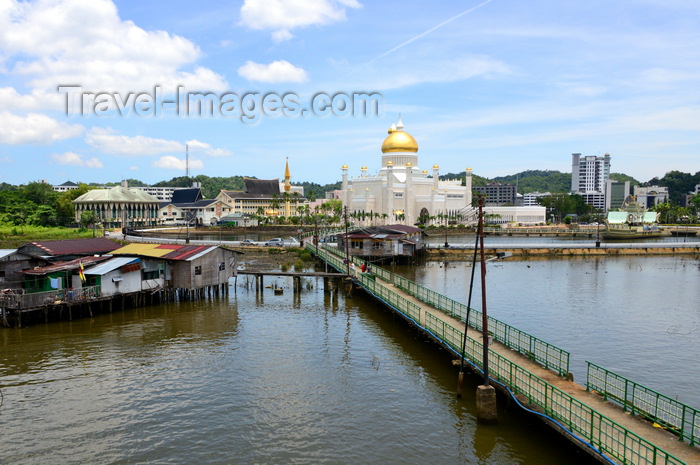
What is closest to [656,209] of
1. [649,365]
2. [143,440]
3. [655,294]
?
[655,294]

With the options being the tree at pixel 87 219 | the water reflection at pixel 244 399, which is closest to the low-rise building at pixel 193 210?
the tree at pixel 87 219

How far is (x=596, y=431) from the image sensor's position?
15219 mm

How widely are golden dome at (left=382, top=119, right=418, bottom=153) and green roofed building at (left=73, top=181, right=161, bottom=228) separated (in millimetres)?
61712

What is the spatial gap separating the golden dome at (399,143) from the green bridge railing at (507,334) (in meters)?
78.8

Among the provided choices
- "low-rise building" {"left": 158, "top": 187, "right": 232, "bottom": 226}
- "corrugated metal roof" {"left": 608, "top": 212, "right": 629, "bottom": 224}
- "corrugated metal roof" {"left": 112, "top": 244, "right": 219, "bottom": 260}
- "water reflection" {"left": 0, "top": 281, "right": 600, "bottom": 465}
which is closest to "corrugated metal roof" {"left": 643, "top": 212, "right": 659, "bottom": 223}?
"corrugated metal roof" {"left": 608, "top": 212, "right": 629, "bottom": 224}

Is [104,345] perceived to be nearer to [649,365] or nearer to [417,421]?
[417,421]

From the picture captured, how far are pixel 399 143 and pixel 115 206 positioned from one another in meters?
67.6

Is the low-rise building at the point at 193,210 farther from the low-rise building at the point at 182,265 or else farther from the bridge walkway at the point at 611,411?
the bridge walkway at the point at 611,411

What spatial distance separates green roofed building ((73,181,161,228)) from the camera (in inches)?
4542

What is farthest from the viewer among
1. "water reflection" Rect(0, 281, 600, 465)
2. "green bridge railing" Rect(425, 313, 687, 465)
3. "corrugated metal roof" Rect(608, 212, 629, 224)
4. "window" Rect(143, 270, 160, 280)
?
"corrugated metal roof" Rect(608, 212, 629, 224)

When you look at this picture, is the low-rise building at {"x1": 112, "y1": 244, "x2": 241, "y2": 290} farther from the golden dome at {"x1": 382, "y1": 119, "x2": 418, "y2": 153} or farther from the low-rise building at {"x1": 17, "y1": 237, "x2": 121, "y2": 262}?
the golden dome at {"x1": 382, "y1": 119, "x2": 418, "y2": 153}

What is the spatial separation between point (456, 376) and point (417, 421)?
15.9ft

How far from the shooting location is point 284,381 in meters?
22.4

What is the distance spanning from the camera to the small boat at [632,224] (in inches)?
4434
